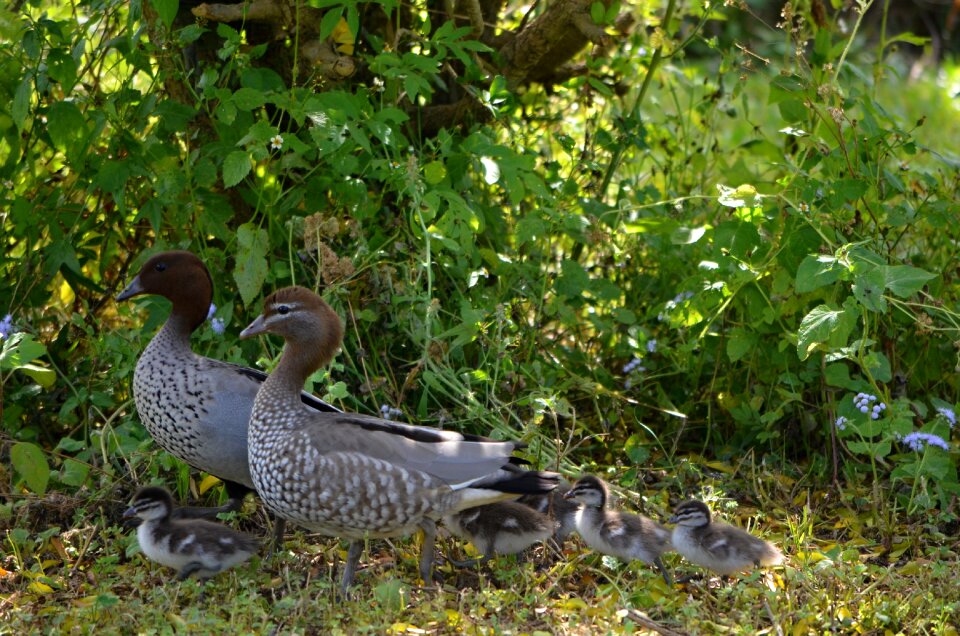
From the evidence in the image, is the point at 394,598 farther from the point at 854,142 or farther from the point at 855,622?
the point at 854,142

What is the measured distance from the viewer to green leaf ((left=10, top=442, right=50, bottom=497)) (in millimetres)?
4434

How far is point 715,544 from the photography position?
4.13 metres

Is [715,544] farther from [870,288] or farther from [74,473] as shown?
[74,473]

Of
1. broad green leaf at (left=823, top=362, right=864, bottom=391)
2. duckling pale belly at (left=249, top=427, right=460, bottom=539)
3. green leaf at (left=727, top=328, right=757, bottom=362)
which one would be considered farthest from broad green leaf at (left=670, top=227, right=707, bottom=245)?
duckling pale belly at (left=249, top=427, right=460, bottom=539)

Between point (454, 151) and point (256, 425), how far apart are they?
1815 mm

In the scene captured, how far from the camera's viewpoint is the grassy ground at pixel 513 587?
3865 mm

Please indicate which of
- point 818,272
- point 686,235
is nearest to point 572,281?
point 686,235

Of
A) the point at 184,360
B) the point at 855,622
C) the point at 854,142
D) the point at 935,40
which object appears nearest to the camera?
the point at 855,622

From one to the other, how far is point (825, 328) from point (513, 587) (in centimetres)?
141

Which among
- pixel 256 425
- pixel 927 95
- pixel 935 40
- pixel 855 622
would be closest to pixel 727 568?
pixel 855 622

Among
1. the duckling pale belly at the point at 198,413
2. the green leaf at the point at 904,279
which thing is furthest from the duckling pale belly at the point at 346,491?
the green leaf at the point at 904,279

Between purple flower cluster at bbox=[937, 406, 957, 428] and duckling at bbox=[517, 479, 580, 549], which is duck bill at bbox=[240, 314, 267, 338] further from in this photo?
purple flower cluster at bbox=[937, 406, 957, 428]

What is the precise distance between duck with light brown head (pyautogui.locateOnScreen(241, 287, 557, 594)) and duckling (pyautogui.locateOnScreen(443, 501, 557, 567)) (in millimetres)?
90

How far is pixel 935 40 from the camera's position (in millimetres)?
12805
